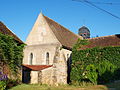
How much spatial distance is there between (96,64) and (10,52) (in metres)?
11.9

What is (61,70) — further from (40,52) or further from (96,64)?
(96,64)

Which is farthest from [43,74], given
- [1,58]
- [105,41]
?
[105,41]

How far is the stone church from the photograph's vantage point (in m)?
24.7

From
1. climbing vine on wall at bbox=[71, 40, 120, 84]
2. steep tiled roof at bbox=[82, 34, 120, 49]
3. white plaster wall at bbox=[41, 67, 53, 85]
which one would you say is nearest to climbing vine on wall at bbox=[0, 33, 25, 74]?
white plaster wall at bbox=[41, 67, 53, 85]

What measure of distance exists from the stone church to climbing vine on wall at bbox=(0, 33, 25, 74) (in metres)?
6.00

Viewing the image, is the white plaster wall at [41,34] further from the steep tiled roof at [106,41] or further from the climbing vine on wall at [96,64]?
the steep tiled roof at [106,41]

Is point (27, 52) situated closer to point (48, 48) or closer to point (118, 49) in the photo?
point (48, 48)

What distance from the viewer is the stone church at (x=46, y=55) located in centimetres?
2472

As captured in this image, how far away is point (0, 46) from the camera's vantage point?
642 inches

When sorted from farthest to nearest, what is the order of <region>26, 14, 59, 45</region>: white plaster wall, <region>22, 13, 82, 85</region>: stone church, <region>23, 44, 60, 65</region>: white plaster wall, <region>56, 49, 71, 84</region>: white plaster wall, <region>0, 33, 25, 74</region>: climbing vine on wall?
<region>26, 14, 59, 45</region>: white plaster wall → <region>23, 44, 60, 65</region>: white plaster wall → <region>56, 49, 71, 84</region>: white plaster wall → <region>22, 13, 82, 85</region>: stone church → <region>0, 33, 25, 74</region>: climbing vine on wall

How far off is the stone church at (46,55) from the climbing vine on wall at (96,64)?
238 cm

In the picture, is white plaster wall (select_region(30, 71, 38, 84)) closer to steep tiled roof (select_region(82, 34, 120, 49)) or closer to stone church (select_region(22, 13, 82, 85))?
stone church (select_region(22, 13, 82, 85))

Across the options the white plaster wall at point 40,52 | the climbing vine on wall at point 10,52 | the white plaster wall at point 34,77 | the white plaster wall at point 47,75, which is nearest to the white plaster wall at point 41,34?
the white plaster wall at point 40,52

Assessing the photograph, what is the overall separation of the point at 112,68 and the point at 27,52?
1626 cm
